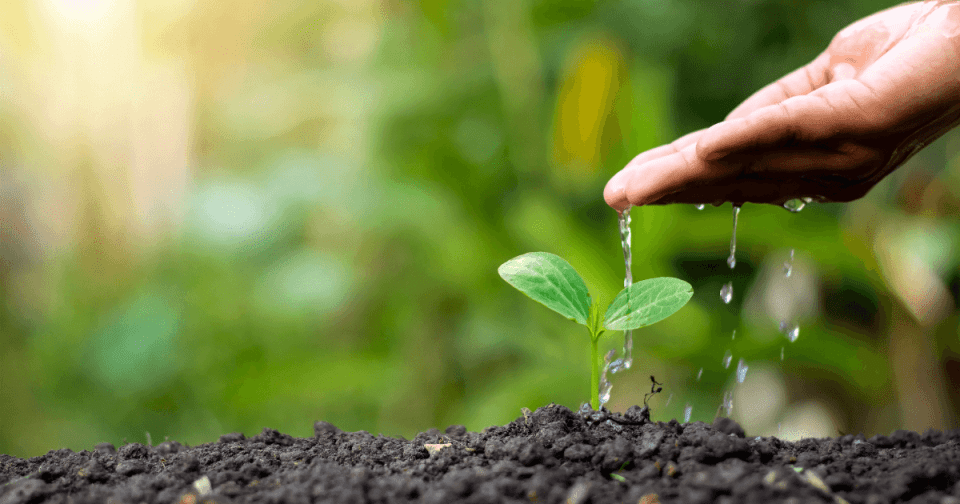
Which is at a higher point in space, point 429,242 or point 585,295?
point 429,242

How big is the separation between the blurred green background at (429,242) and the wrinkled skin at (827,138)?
0.73m

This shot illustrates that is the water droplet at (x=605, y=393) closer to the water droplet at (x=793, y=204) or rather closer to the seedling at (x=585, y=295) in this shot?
the seedling at (x=585, y=295)

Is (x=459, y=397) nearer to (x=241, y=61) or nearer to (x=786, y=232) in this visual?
(x=786, y=232)

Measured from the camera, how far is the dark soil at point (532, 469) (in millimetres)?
591

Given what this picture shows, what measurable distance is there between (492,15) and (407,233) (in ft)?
2.29

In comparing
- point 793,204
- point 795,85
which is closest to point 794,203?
point 793,204

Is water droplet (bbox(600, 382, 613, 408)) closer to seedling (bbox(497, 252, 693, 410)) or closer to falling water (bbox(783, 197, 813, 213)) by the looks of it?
seedling (bbox(497, 252, 693, 410))

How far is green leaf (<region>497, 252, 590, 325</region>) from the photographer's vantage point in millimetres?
791

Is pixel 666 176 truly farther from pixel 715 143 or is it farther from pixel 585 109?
pixel 585 109

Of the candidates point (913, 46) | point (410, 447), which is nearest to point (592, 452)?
point (410, 447)

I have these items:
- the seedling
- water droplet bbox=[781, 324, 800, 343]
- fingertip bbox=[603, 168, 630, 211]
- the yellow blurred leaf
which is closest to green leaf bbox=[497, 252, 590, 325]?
the seedling

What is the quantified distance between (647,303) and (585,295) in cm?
8


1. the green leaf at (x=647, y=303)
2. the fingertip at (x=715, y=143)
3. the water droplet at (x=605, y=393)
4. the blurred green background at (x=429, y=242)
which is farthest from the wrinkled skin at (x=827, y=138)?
the blurred green background at (x=429, y=242)

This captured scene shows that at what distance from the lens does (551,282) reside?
31.8 inches
